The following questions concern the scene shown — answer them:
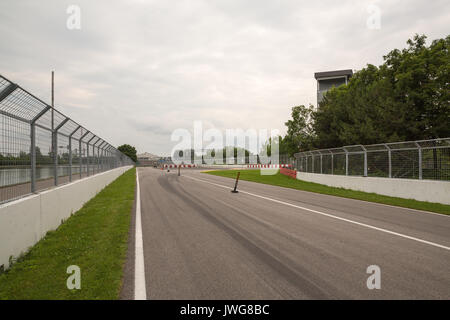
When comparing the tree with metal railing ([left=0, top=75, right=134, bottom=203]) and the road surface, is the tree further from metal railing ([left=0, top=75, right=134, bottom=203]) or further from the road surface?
the road surface

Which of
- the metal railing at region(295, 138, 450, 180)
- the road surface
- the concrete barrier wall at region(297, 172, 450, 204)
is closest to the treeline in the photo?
the metal railing at region(295, 138, 450, 180)

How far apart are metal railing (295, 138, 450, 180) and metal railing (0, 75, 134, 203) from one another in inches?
497

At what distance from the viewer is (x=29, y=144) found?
5.36 metres

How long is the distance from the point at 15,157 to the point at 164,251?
9.59 feet

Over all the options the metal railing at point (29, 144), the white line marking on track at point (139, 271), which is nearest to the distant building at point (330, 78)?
the metal railing at point (29, 144)

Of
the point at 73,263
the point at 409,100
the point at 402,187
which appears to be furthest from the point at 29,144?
the point at 409,100

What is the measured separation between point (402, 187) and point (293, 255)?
1045 centimetres

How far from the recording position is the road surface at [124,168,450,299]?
339 centimetres

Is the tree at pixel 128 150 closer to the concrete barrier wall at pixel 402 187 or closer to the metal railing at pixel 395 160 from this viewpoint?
the metal railing at pixel 395 160

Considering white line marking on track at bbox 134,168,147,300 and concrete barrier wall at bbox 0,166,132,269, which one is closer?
white line marking on track at bbox 134,168,147,300

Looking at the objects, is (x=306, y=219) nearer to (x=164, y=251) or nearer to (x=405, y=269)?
(x=405, y=269)

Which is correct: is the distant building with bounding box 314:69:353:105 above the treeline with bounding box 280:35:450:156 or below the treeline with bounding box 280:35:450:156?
above

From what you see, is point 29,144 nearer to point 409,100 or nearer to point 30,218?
point 30,218

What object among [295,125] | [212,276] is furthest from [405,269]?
[295,125]
